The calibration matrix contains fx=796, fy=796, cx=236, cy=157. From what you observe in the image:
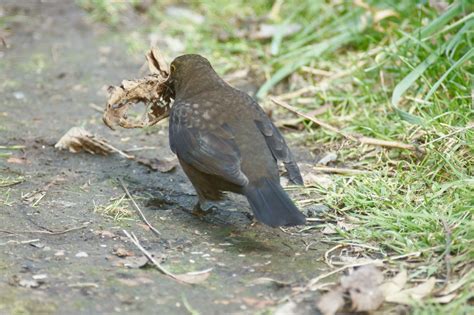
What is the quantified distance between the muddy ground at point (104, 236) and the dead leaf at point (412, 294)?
0.38 meters

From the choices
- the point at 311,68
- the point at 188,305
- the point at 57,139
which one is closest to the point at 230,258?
the point at 188,305

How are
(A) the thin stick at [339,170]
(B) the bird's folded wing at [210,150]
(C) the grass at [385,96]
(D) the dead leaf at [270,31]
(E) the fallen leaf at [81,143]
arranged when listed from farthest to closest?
(D) the dead leaf at [270,31]
(E) the fallen leaf at [81,143]
(A) the thin stick at [339,170]
(B) the bird's folded wing at [210,150]
(C) the grass at [385,96]

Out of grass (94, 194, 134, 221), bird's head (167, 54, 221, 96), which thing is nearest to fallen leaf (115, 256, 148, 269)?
grass (94, 194, 134, 221)

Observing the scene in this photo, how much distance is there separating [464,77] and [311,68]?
1.76 m

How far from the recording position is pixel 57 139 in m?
6.11

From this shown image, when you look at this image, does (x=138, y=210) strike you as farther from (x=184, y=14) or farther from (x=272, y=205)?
(x=184, y=14)

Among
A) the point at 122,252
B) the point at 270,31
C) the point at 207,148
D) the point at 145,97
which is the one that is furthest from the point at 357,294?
the point at 270,31

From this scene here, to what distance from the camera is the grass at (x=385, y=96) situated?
4.32 m

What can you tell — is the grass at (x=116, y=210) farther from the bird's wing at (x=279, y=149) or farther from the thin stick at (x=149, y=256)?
the bird's wing at (x=279, y=149)

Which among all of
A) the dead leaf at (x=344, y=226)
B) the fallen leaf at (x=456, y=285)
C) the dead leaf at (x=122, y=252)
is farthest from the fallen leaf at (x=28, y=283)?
the fallen leaf at (x=456, y=285)

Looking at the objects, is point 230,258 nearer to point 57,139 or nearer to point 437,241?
point 437,241

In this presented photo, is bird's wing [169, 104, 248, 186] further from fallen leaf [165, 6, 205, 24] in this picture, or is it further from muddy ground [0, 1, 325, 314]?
fallen leaf [165, 6, 205, 24]

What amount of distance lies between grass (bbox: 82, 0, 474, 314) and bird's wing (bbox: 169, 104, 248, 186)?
28.5 inches

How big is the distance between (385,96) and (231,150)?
84.0 inches
